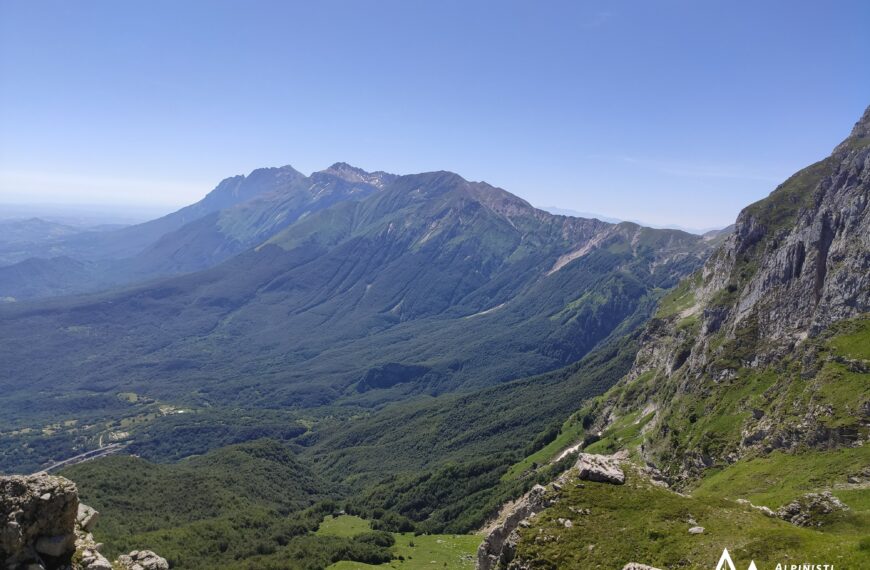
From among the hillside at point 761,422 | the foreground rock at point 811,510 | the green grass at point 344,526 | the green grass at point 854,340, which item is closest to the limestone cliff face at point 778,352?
the hillside at point 761,422

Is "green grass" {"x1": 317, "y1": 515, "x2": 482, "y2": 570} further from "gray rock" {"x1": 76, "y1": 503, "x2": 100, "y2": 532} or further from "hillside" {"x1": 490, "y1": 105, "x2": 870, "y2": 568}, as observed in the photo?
"gray rock" {"x1": 76, "y1": 503, "x2": 100, "y2": 532}

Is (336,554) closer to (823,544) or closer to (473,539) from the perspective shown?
(473,539)

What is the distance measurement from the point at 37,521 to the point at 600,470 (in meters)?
46.4

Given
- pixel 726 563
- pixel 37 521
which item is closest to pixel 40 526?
pixel 37 521

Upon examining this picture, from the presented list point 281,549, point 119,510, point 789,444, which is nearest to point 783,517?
point 789,444

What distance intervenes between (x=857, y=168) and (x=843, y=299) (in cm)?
5889

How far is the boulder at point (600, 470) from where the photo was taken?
177 feet

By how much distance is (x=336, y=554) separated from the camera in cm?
13400

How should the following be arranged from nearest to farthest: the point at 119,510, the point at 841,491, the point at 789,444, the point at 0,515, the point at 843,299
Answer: the point at 0,515 < the point at 841,491 < the point at 789,444 < the point at 843,299 < the point at 119,510

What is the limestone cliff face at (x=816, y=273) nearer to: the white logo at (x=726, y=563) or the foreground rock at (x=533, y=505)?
the foreground rock at (x=533, y=505)

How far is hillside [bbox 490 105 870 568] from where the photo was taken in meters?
44.7

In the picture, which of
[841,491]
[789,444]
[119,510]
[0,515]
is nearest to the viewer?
[0,515]

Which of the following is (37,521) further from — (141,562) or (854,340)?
(854,340)

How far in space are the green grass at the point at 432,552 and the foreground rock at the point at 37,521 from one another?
340 ft
